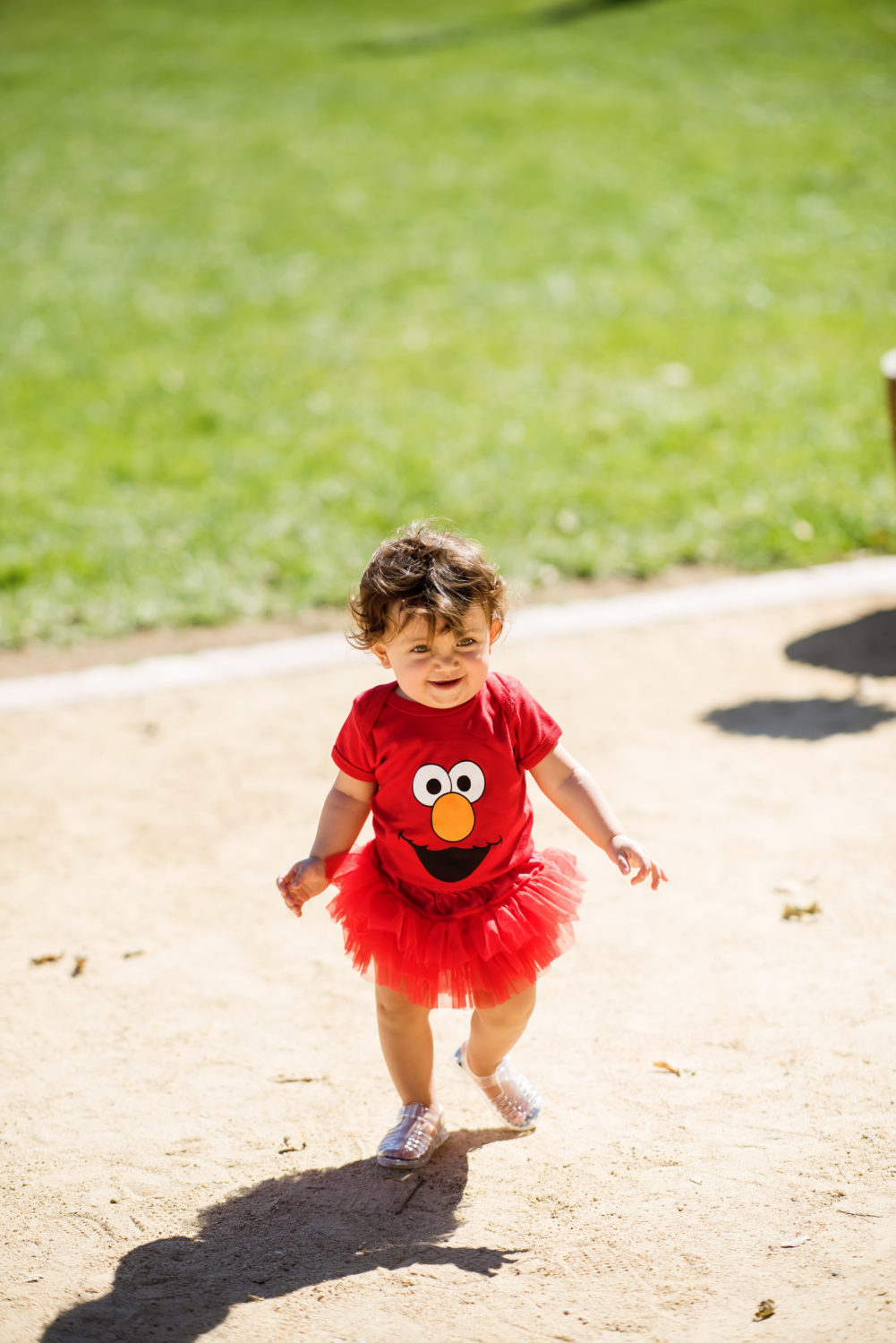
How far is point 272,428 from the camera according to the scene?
951cm

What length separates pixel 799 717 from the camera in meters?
5.31

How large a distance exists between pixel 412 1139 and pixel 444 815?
0.81m

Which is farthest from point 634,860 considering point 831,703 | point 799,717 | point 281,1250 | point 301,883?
point 831,703

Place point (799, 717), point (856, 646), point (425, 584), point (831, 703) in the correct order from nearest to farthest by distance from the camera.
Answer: point (425, 584), point (799, 717), point (831, 703), point (856, 646)

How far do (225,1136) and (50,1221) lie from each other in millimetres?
452

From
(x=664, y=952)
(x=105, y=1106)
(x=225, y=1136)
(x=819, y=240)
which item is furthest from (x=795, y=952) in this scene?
(x=819, y=240)

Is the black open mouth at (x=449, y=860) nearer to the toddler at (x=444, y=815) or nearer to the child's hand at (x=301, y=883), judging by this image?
the toddler at (x=444, y=815)

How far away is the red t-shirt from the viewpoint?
9.21 feet

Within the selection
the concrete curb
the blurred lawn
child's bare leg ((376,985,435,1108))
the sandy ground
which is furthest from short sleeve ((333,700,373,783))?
the blurred lawn

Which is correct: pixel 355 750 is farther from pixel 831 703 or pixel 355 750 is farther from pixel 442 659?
pixel 831 703

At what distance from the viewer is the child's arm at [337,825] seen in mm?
2871

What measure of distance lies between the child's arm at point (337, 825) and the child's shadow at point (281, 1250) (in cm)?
66

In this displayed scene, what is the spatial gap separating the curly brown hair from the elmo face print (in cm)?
32

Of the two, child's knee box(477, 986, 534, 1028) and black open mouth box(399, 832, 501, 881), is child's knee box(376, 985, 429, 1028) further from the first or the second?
black open mouth box(399, 832, 501, 881)
